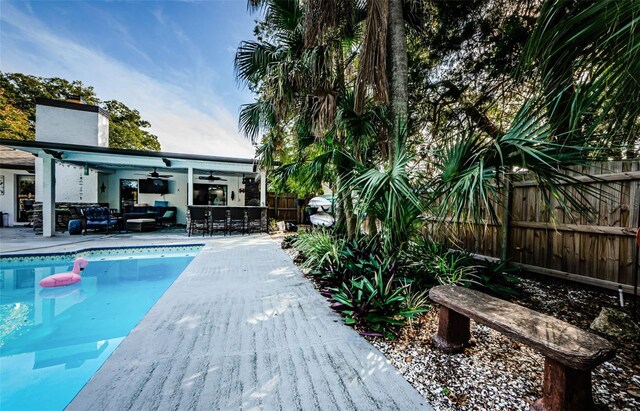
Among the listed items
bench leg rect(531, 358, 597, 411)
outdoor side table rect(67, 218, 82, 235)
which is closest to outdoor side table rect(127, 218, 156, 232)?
outdoor side table rect(67, 218, 82, 235)

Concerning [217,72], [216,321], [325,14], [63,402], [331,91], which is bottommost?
[63,402]

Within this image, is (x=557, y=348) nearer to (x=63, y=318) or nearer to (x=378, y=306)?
(x=378, y=306)

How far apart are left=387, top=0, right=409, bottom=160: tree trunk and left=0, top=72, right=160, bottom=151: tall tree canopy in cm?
2032

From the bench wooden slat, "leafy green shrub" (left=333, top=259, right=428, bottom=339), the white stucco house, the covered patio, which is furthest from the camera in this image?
the white stucco house

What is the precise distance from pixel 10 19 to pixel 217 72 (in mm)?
6734

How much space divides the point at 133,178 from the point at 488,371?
1488 cm

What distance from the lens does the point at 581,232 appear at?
123 inches

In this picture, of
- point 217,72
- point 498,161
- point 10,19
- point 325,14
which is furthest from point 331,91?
point 10,19

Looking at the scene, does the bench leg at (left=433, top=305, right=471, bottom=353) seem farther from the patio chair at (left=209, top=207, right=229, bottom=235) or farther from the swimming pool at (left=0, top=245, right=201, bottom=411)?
the patio chair at (left=209, top=207, right=229, bottom=235)

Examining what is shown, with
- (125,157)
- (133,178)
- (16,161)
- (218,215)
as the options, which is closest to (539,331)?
(218,215)

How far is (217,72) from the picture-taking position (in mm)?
8875

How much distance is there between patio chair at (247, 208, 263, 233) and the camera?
9438mm

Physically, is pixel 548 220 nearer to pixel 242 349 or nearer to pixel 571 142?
pixel 571 142

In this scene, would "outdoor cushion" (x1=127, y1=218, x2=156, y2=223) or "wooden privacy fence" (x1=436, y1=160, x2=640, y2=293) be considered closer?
A: "wooden privacy fence" (x1=436, y1=160, x2=640, y2=293)
